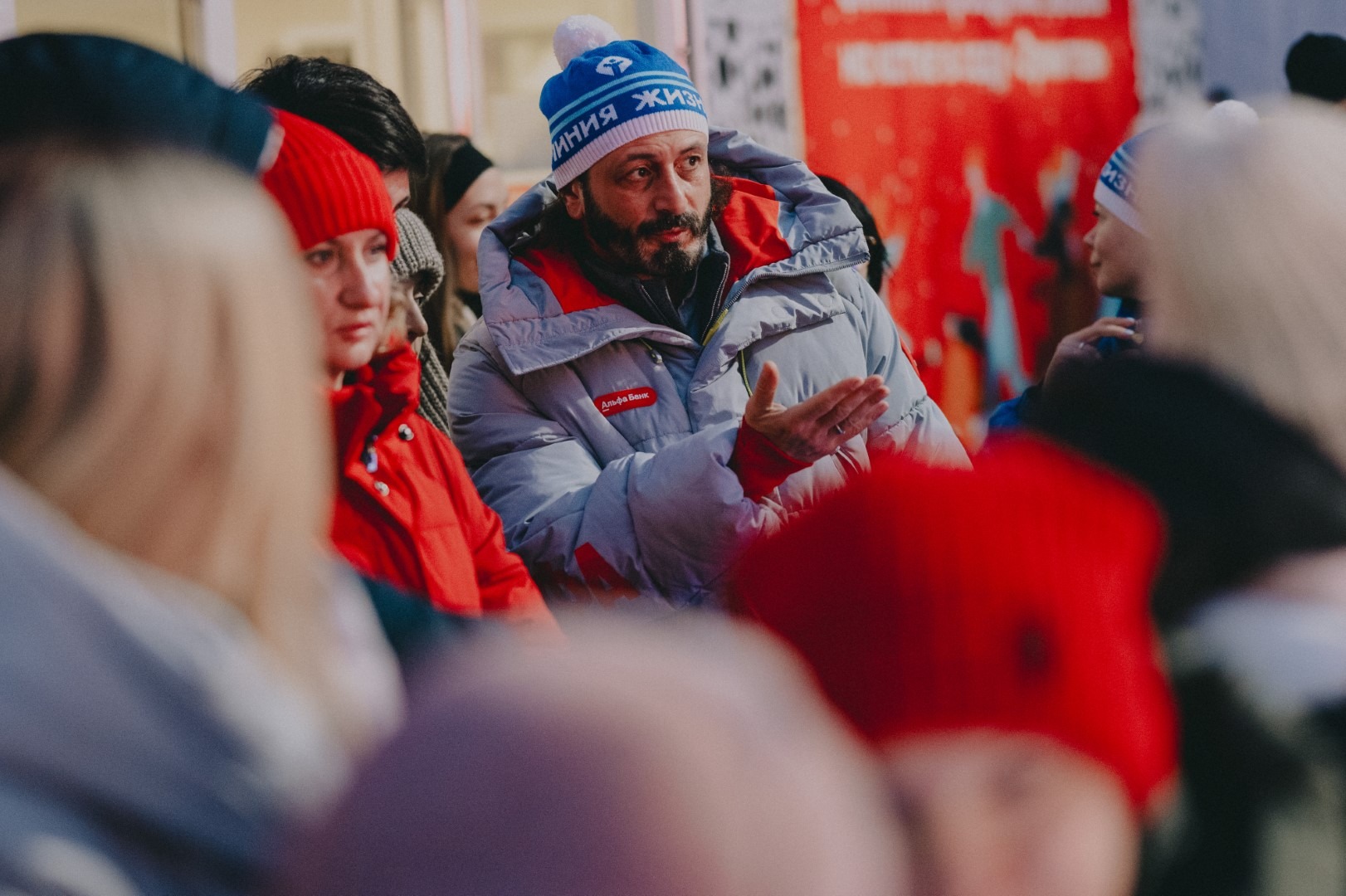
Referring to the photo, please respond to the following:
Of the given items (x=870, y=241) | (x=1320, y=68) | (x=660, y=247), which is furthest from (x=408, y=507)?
(x=1320, y=68)

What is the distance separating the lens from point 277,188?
2.10m

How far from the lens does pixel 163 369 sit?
842 millimetres

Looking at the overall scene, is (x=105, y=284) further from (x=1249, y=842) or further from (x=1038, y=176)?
(x=1038, y=176)

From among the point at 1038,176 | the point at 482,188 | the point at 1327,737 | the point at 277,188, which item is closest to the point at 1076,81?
the point at 1038,176

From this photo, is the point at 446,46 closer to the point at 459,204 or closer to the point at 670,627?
the point at 459,204

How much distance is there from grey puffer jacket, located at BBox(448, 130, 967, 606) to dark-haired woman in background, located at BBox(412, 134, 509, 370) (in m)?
0.99

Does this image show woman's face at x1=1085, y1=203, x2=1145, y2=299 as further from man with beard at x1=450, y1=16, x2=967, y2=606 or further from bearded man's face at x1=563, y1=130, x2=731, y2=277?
bearded man's face at x1=563, y1=130, x2=731, y2=277

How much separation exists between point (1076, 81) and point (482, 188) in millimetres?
3607

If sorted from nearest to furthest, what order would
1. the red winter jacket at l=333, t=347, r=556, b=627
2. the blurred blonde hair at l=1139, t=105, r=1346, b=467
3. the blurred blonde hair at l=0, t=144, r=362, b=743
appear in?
the blurred blonde hair at l=0, t=144, r=362, b=743
the blurred blonde hair at l=1139, t=105, r=1346, b=467
the red winter jacket at l=333, t=347, r=556, b=627

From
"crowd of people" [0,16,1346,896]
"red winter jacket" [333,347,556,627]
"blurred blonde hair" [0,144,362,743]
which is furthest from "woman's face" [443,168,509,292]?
"blurred blonde hair" [0,144,362,743]

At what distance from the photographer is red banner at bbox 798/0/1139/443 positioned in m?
5.94

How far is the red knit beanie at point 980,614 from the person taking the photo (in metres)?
0.78

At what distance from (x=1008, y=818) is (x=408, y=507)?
4.96ft

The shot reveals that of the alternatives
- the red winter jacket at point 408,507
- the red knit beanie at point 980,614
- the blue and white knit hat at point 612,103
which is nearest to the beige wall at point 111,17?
the blue and white knit hat at point 612,103
